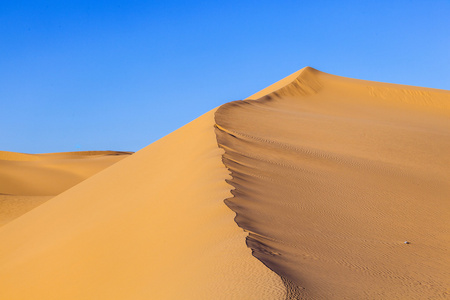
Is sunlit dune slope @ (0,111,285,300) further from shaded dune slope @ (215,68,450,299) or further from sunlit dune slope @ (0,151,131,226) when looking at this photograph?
sunlit dune slope @ (0,151,131,226)

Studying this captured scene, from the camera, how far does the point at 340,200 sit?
297 inches

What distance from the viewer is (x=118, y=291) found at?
538cm

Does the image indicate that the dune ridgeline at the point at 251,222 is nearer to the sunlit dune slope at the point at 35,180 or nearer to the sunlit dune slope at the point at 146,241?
the sunlit dune slope at the point at 146,241

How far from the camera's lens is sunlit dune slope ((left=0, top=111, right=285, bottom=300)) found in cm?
459

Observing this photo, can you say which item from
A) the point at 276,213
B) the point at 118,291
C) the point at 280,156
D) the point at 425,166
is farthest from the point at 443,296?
the point at 425,166

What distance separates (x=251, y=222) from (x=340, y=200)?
2261 millimetres

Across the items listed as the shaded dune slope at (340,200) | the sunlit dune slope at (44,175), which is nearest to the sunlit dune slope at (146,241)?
the shaded dune slope at (340,200)

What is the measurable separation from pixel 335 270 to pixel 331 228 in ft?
4.69

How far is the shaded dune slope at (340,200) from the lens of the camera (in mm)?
4746

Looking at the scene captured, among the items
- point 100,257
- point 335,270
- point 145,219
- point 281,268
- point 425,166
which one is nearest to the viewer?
point 281,268

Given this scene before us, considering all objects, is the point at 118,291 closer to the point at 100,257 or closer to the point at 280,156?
the point at 100,257

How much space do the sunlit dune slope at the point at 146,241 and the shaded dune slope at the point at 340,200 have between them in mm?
253

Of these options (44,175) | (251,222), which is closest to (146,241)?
(251,222)

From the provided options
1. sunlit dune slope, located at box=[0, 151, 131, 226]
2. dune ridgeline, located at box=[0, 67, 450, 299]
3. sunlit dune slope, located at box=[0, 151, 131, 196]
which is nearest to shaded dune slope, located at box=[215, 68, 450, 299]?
dune ridgeline, located at box=[0, 67, 450, 299]
